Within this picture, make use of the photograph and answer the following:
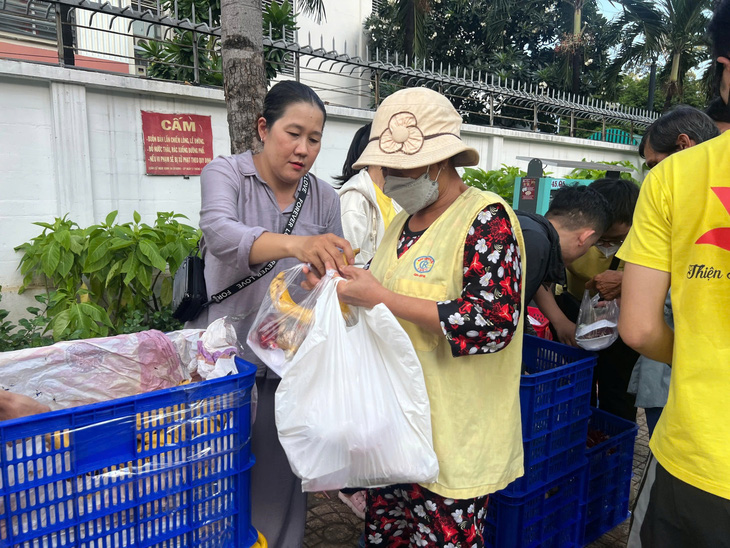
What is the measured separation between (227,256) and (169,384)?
0.42 meters

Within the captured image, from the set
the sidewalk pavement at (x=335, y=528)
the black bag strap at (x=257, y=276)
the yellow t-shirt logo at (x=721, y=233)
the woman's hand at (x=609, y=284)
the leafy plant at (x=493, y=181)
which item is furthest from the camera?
the leafy plant at (x=493, y=181)

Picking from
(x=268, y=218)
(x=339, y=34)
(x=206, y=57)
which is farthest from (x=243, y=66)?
(x=339, y=34)

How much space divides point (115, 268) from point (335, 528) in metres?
2.21

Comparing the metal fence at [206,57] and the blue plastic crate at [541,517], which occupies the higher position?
the metal fence at [206,57]

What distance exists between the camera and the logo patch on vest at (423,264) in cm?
134

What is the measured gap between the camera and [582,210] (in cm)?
209

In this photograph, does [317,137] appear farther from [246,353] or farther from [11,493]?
[11,493]

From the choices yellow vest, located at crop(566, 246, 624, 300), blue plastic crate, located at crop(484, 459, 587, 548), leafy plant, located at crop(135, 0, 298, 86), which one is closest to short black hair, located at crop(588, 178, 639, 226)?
yellow vest, located at crop(566, 246, 624, 300)

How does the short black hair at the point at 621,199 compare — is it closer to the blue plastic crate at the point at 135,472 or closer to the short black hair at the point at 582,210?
the short black hair at the point at 582,210

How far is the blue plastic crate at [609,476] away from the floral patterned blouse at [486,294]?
1259 mm

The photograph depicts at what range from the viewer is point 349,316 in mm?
1445

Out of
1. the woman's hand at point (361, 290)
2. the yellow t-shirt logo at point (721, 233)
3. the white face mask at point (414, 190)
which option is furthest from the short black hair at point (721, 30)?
the woman's hand at point (361, 290)

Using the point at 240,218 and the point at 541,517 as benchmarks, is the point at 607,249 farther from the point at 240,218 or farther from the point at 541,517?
the point at 240,218

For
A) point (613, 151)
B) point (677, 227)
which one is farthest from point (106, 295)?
point (613, 151)
